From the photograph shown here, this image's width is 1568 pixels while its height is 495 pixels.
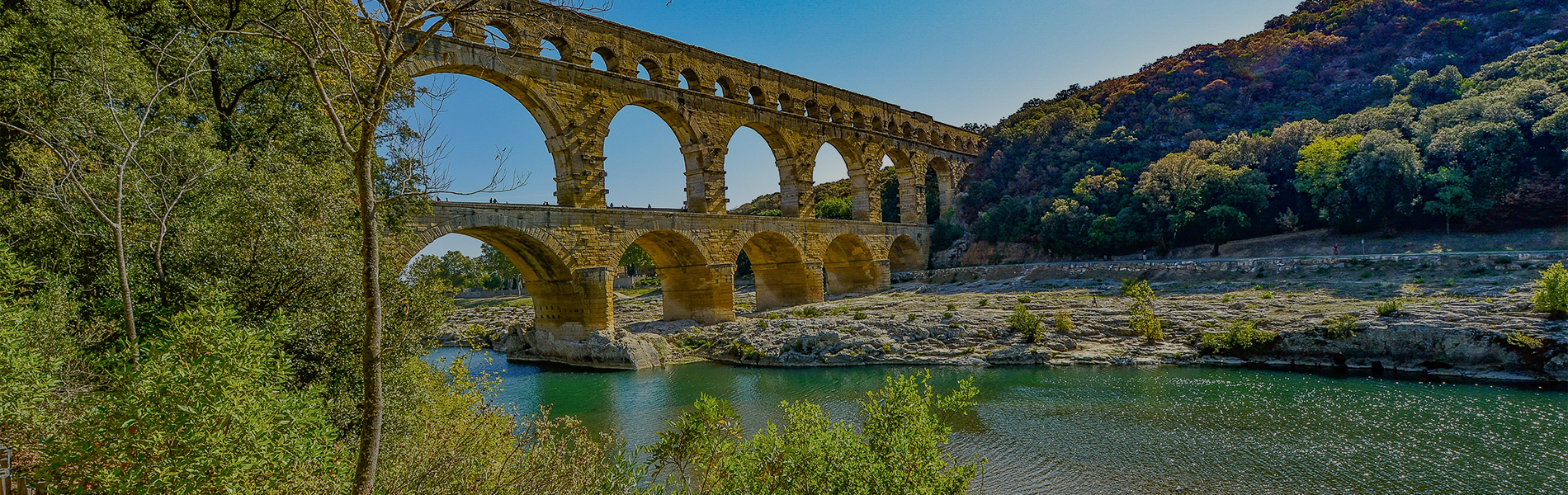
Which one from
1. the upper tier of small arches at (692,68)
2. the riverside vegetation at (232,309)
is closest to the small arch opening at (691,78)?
the upper tier of small arches at (692,68)

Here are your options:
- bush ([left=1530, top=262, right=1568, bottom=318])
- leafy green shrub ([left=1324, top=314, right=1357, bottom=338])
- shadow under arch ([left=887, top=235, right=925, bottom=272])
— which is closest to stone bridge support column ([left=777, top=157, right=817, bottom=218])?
shadow under arch ([left=887, top=235, right=925, bottom=272])

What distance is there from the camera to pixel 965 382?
6188 mm

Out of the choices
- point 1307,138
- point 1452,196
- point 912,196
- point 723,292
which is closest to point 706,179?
point 723,292

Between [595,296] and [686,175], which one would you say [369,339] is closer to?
[595,296]

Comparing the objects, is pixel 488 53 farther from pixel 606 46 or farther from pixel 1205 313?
pixel 1205 313

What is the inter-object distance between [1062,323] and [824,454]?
14.6 metres

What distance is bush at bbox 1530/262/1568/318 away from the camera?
1291cm

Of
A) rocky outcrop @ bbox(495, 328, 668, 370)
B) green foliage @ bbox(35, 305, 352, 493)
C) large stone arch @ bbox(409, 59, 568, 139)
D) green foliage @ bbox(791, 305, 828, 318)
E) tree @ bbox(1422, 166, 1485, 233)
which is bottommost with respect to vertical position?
rocky outcrop @ bbox(495, 328, 668, 370)

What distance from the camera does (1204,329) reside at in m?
16.8

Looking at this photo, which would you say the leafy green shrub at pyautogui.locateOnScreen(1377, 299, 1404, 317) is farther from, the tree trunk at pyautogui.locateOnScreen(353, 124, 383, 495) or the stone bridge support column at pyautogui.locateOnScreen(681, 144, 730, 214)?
the tree trunk at pyautogui.locateOnScreen(353, 124, 383, 495)

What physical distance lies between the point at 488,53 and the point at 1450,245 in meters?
32.1

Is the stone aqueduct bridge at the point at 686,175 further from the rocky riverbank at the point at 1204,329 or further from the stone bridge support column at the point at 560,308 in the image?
the rocky riverbank at the point at 1204,329

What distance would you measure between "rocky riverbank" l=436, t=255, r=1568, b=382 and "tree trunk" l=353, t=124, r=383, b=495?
14993 millimetres

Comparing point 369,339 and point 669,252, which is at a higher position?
point 669,252
